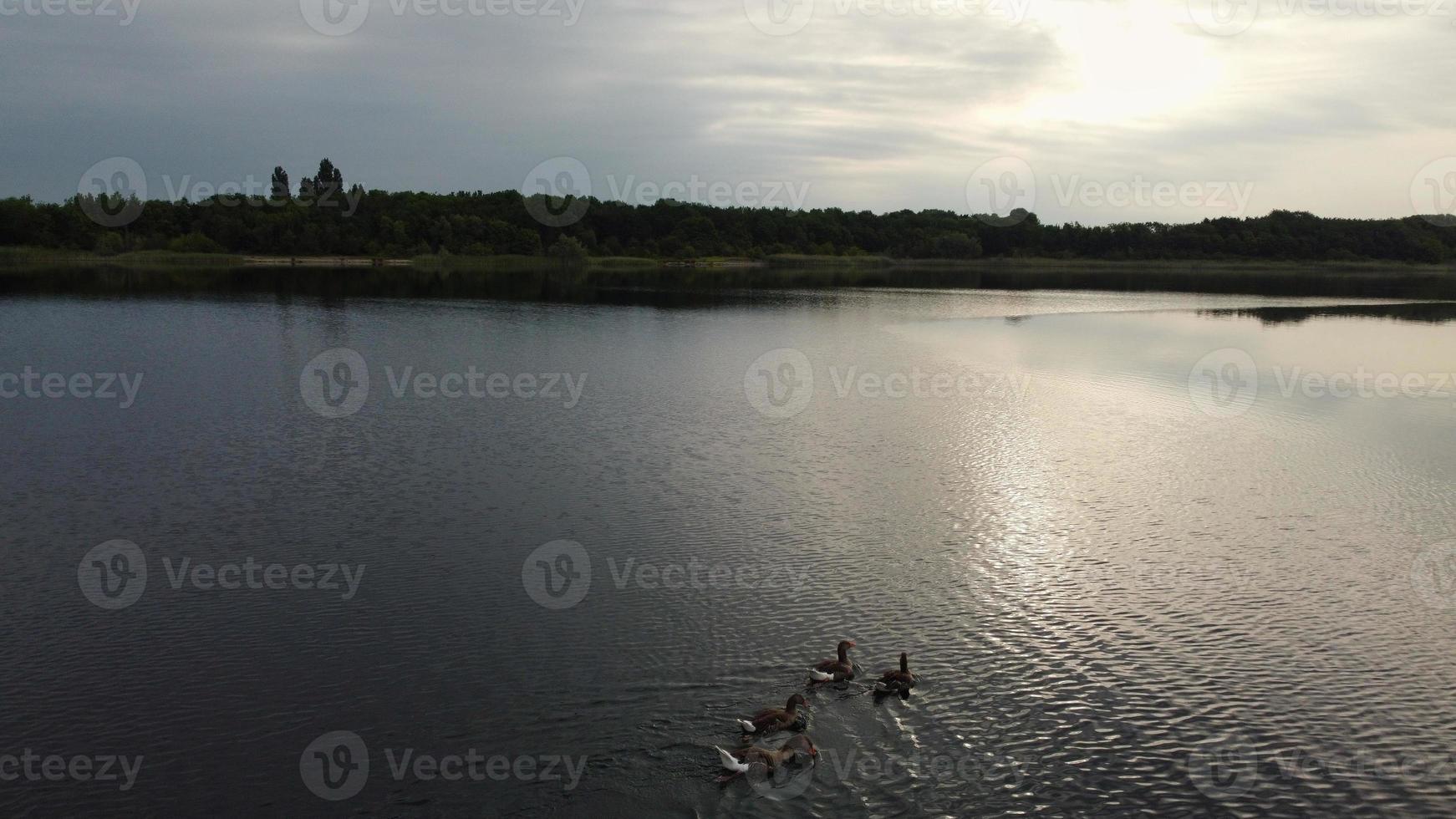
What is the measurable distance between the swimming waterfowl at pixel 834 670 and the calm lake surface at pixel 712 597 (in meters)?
0.15

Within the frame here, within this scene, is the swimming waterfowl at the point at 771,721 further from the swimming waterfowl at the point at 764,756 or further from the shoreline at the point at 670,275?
the shoreline at the point at 670,275

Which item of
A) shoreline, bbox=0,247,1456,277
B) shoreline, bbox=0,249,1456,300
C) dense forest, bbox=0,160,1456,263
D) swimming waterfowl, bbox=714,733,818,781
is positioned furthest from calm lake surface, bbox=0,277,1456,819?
dense forest, bbox=0,160,1456,263

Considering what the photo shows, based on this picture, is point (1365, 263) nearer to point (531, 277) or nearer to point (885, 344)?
point (531, 277)

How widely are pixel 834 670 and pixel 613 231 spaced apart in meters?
124

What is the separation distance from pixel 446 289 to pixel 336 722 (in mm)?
62047

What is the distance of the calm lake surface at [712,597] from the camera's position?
901 centimetres

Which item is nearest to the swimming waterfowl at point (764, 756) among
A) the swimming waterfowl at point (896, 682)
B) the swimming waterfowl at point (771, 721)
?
the swimming waterfowl at point (771, 721)

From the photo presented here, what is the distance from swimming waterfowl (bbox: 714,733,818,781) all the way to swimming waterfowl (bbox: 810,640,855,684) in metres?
1.26

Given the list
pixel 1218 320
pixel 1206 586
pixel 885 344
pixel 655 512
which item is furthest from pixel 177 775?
pixel 1218 320

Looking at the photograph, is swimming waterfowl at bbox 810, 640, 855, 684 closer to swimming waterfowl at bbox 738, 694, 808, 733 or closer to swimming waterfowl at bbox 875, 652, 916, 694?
swimming waterfowl at bbox 875, 652, 916, 694

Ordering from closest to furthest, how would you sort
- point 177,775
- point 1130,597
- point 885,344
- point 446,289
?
point 177,775, point 1130,597, point 885,344, point 446,289

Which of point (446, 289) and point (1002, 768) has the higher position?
point (446, 289)

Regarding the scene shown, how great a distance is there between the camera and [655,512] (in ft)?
53.0

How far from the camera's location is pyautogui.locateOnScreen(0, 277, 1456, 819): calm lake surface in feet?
29.6
